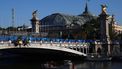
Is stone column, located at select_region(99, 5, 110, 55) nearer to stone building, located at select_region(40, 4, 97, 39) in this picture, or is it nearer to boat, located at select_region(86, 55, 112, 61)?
boat, located at select_region(86, 55, 112, 61)

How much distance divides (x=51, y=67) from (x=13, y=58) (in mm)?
29341

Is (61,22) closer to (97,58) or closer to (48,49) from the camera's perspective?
(97,58)

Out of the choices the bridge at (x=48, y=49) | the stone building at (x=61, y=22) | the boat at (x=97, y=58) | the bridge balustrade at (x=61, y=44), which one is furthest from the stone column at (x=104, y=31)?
the stone building at (x=61, y=22)

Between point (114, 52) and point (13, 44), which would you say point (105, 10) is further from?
point (13, 44)

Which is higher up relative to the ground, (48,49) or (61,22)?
(61,22)

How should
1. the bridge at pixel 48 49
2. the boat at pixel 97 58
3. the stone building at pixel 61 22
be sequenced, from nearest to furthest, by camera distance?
the bridge at pixel 48 49 < the boat at pixel 97 58 < the stone building at pixel 61 22

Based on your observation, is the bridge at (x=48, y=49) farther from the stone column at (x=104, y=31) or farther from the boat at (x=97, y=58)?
the stone column at (x=104, y=31)

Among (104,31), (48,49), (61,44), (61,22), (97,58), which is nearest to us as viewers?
(48,49)

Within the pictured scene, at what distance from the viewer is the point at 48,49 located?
191ft

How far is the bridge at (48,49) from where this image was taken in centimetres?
5297

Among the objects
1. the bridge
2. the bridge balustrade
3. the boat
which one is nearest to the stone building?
the bridge balustrade

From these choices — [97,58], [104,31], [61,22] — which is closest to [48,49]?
[97,58]

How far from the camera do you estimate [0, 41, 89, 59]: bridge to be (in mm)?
52969

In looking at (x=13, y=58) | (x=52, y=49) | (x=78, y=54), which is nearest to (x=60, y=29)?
(x=13, y=58)
